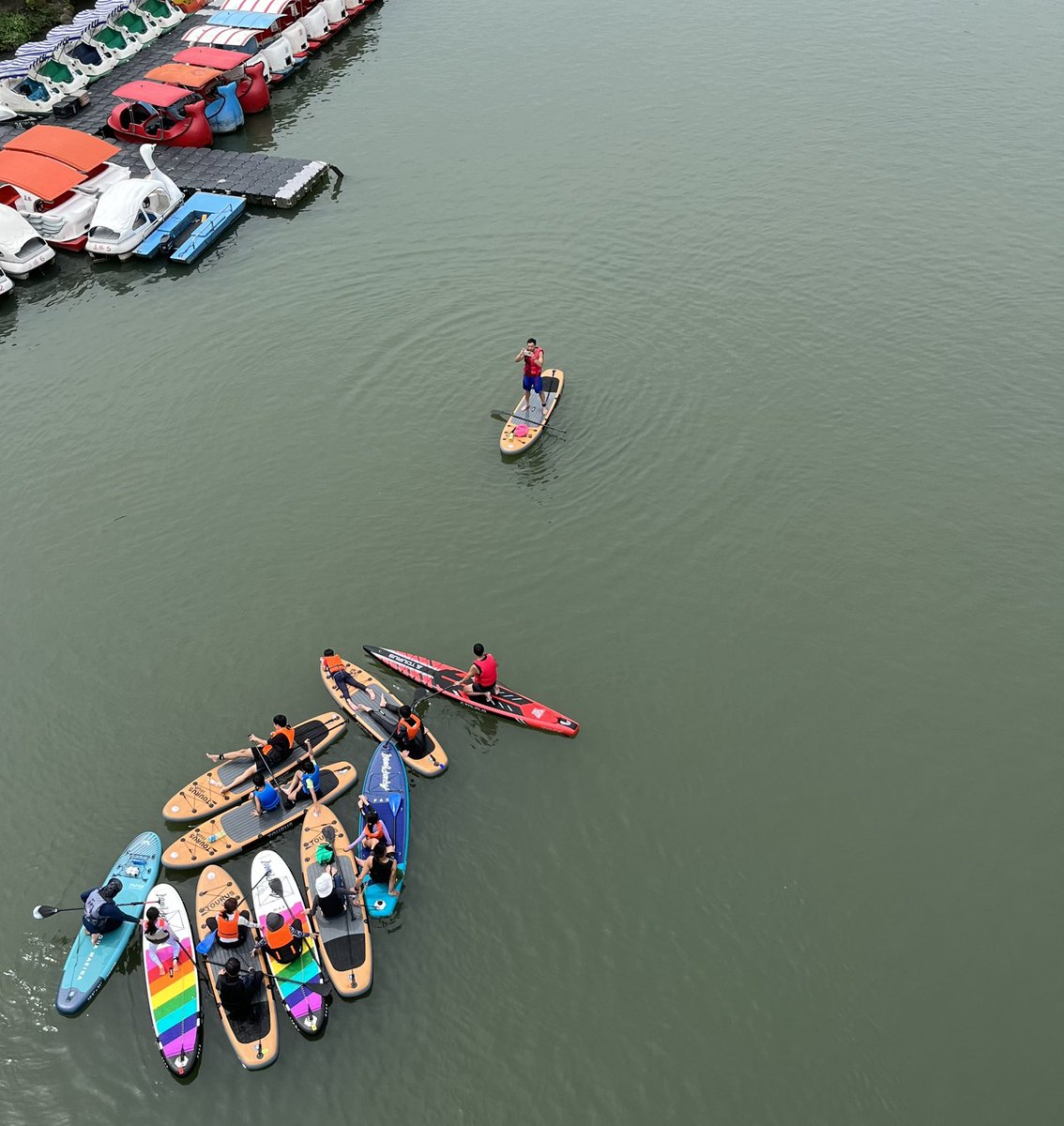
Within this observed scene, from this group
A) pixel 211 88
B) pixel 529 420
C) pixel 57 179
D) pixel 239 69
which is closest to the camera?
pixel 529 420

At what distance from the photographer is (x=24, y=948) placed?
1912 cm

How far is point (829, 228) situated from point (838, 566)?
697 inches

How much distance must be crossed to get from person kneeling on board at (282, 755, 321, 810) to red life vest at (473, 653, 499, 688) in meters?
4.02

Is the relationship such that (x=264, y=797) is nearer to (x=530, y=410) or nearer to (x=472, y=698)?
(x=472, y=698)

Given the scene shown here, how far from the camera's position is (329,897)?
1862 centimetres

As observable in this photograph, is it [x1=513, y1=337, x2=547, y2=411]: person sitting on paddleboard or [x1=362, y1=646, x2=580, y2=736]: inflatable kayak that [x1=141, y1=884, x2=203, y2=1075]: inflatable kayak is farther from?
[x1=513, y1=337, x2=547, y2=411]: person sitting on paddleboard

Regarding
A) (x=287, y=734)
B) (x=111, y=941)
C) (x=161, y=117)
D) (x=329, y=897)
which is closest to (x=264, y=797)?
(x=287, y=734)

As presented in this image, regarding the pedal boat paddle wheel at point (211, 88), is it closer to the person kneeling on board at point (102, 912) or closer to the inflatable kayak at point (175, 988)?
the person kneeling on board at point (102, 912)

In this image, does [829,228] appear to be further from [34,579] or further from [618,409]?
[34,579]

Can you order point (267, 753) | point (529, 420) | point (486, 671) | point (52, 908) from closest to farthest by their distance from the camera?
point (52, 908), point (267, 753), point (486, 671), point (529, 420)

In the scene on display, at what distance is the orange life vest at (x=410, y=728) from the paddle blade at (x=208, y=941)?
5.32m

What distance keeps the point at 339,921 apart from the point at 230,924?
199 cm

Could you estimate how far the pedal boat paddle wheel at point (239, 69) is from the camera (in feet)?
150

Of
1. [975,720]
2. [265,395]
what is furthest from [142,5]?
[975,720]
